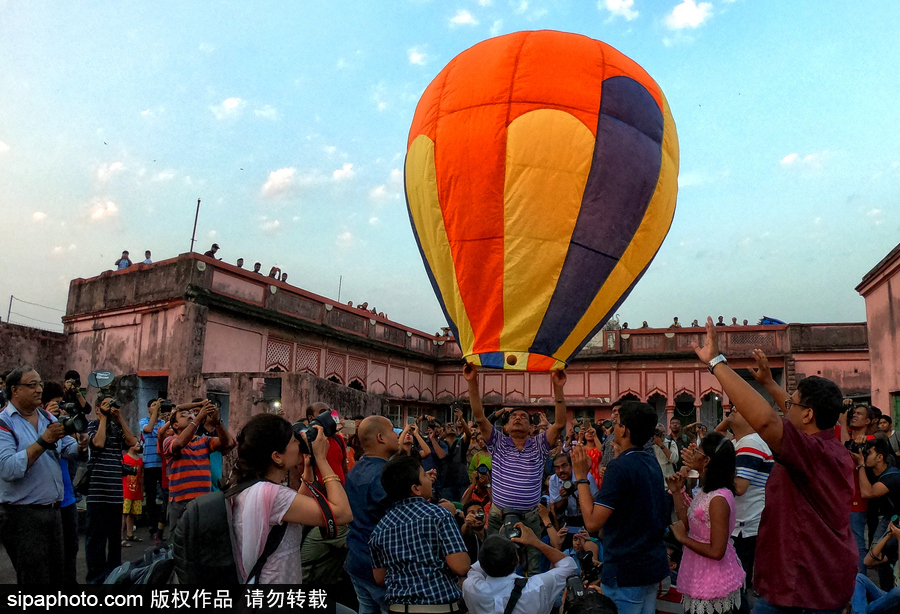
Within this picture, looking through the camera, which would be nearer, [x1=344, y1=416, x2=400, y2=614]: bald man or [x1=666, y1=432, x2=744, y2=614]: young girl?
[x1=666, y1=432, x2=744, y2=614]: young girl

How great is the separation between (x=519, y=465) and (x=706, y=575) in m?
2.17

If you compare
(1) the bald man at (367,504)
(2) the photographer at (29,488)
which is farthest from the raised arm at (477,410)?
(2) the photographer at (29,488)

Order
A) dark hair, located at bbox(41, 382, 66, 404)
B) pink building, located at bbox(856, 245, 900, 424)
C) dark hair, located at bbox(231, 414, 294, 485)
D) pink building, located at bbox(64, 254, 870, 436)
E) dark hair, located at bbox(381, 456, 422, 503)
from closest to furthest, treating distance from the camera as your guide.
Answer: dark hair, located at bbox(231, 414, 294, 485)
dark hair, located at bbox(381, 456, 422, 503)
dark hair, located at bbox(41, 382, 66, 404)
pink building, located at bbox(856, 245, 900, 424)
pink building, located at bbox(64, 254, 870, 436)

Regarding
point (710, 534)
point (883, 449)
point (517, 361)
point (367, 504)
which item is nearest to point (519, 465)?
point (517, 361)

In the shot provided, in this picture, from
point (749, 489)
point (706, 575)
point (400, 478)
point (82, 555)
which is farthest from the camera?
point (82, 555)

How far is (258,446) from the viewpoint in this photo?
2.66 m

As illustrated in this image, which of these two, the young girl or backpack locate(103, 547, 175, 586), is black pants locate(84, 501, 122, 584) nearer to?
backpack locate(103, 547, 175, 586)

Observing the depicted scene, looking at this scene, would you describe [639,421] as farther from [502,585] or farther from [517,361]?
[517,361]

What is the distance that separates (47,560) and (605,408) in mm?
23683

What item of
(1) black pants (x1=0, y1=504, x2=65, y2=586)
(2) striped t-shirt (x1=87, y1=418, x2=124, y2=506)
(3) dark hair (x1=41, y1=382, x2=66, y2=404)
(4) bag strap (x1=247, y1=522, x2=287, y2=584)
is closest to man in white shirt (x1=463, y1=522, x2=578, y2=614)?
(4) bag strap (x1=247, y1=522, x2=287, y2=584)

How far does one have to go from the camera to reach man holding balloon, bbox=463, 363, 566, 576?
5586 millimetres

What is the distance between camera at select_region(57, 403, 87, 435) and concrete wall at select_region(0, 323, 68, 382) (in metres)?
11.6

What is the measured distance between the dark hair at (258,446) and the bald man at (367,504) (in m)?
Answer: 1.27

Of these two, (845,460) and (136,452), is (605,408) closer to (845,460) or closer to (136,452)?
(136,452)
